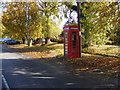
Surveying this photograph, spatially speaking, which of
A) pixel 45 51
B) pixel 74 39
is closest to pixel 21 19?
pixel 45 51

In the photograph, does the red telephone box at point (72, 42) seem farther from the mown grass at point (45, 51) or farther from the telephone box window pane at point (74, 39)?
the mown grass at point (45, 51)

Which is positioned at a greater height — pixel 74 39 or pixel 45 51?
pixel 74 39

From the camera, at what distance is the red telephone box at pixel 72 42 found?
12.4 meters

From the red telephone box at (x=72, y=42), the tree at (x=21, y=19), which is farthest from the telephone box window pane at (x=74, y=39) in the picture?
the tree at (x=21, y=19)

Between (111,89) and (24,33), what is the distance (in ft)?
78.6

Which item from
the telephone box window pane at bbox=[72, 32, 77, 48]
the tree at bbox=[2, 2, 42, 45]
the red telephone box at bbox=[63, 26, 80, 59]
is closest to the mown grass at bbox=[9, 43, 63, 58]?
the red telephone box at bbox=[63, 26, 80, 59]

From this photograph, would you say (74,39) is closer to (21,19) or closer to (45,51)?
(45,51)

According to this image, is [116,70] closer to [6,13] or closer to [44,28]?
[44,28]

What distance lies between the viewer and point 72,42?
12617mm

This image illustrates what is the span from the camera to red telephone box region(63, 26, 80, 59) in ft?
40.8

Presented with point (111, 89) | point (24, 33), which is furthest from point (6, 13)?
point (111, 89)

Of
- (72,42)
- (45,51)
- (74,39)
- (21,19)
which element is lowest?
(45,51)

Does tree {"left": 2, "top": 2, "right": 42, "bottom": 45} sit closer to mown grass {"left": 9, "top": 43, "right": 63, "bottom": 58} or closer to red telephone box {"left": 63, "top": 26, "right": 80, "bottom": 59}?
mown grass {"left": 9, "top": 43, "right": 63, "bottom": 58}

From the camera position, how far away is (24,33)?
2798 centimetres
